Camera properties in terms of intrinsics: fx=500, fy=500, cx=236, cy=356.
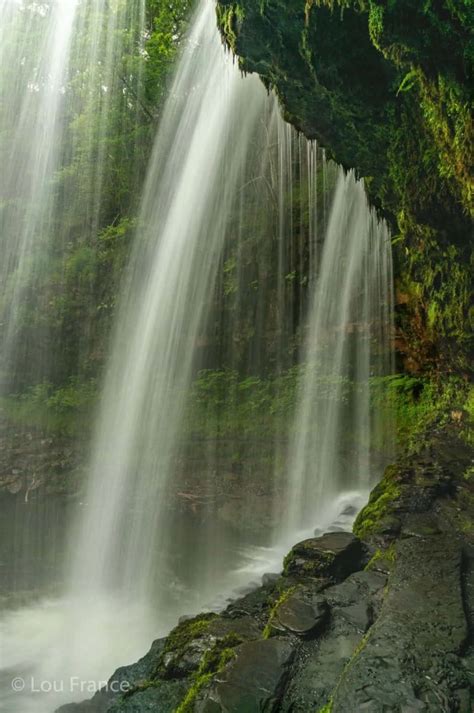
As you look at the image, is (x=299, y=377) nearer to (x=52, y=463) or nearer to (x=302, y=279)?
(x=302, y=279)

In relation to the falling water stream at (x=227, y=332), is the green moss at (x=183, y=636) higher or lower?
lower

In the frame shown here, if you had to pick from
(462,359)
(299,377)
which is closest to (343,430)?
(299,377)

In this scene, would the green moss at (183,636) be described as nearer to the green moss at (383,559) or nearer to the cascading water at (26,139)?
the green moss at (383,559)

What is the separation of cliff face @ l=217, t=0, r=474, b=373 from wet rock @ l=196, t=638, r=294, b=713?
4507 mm

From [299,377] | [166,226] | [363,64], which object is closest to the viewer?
[363,64]

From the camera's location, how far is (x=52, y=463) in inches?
532

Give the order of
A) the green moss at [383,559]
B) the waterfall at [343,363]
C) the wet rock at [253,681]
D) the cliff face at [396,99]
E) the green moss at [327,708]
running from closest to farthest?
the green moss at [327,708] < the wet rock at [253,681] < the cliff face at [396,99] < the green moss at [383,559] < the waterfall at [343,363]

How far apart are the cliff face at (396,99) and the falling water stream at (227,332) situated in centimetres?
346

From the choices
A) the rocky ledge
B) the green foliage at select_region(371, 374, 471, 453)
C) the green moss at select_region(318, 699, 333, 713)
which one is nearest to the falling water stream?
the green foliage at select_region(371, 374, 471, 453)

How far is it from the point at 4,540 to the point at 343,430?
7.88 m

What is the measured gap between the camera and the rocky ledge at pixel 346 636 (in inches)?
119

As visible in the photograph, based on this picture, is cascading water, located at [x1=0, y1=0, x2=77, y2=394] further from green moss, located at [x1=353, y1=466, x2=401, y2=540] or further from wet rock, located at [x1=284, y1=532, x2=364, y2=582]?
wet rock, located at [x1=284, y1=532, x2=364, y2=582]

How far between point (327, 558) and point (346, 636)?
3.68ft

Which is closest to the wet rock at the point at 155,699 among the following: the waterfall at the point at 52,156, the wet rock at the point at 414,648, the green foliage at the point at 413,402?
the wet rock at the point at 414,648
